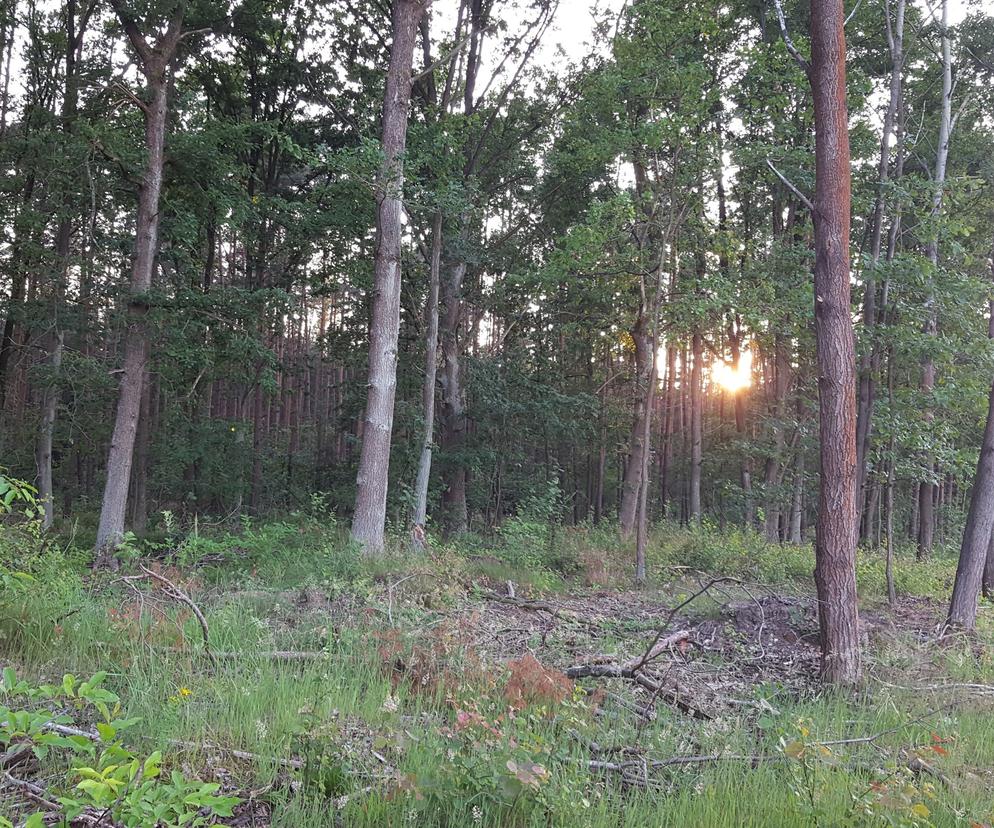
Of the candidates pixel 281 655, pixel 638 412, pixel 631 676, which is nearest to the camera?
pixel 281 655

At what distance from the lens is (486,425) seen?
17234mm

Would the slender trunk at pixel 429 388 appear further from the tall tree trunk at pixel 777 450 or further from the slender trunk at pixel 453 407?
the tall tree trunk at pixel 777 450

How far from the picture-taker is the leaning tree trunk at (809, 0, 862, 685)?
5.69 meters

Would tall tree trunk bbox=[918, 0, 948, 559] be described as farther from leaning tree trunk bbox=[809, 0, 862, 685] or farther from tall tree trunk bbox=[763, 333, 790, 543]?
leaning tree trunk bbox=[809, 0, 862, 685]

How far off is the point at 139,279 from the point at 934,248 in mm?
16658

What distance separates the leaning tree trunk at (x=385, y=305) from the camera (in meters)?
10.5

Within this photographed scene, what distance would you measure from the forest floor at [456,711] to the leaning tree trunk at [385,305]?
234cm

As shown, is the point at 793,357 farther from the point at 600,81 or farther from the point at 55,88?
the point at 55,88

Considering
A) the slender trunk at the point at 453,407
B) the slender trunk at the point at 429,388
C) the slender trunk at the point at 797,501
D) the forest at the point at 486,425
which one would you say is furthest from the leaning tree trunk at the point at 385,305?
the slender trunk at the point at 797,501

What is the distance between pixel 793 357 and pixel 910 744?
1468 cm

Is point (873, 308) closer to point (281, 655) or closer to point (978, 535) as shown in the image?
point (978, 535)

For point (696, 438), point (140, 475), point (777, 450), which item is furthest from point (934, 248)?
point (140, 475)

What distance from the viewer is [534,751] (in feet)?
10.5

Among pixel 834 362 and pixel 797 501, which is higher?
pixel 834 362
